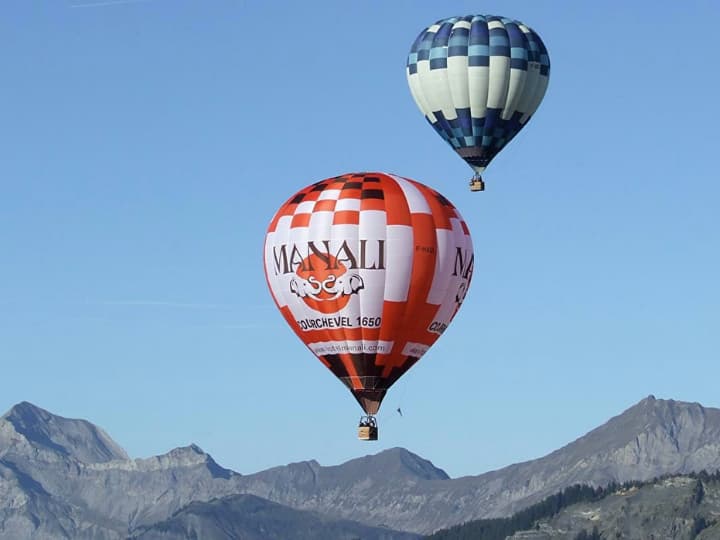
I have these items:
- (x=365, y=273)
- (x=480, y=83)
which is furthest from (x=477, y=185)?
(x=365, y=273)

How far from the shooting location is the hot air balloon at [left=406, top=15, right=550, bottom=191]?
163375 millimetres

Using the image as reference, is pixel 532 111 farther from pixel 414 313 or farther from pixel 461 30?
pixel 414 313

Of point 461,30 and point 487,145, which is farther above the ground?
point 461,30

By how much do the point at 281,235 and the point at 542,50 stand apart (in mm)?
39244

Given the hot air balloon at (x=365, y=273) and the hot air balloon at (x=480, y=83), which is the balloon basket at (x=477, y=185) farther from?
the hot air balloon at (x=365, y=273)

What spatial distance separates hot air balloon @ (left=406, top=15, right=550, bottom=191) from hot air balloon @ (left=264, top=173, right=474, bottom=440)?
2126 centimetres

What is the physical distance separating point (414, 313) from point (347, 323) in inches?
228

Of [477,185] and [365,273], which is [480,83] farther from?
[365,273]

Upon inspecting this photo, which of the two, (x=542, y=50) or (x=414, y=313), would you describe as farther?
(x=542, y=50)

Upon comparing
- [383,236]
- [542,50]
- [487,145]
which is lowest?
[383,236]

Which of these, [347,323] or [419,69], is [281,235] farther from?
[419,69]

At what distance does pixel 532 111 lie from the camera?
167 metres

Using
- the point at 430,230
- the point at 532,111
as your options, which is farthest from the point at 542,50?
the point at 430,230

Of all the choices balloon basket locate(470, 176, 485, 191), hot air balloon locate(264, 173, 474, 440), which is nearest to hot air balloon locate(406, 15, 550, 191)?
balloon basket locate(470, 176, 485, 191)
